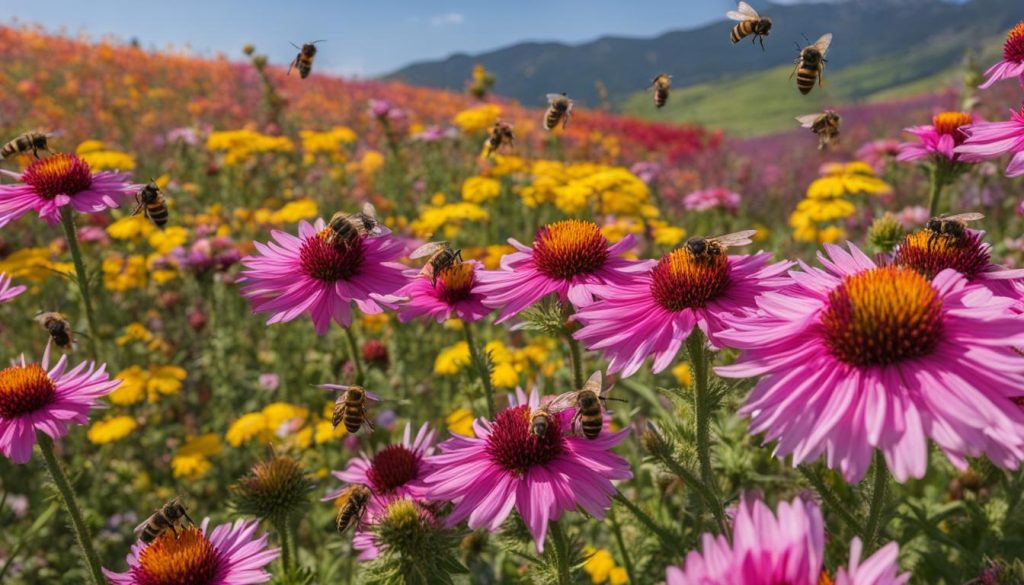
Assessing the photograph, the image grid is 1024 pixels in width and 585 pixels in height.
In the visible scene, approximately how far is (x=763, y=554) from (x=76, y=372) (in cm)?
192

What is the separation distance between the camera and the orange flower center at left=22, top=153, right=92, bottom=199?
2.25 metres

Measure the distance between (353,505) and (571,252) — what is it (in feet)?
2.77

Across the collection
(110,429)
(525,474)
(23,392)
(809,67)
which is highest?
(809,67)

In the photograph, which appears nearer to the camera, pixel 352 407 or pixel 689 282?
pixel 689 282

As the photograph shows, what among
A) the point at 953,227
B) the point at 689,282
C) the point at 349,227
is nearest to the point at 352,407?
the point at 349,227

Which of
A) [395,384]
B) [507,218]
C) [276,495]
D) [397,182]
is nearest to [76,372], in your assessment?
[276,495]

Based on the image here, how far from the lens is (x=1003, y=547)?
2070 mm

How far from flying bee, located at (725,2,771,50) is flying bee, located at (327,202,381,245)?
70.5 inches

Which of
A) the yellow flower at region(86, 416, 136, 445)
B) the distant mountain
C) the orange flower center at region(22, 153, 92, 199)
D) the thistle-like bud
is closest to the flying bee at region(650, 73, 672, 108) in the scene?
the thistle-like bud

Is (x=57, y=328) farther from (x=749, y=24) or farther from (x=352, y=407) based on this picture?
(x=749, y=24)

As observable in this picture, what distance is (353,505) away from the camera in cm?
174

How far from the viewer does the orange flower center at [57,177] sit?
2246 mm

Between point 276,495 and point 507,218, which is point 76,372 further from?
point 507,218

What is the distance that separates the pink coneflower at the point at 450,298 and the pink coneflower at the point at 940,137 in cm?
150
